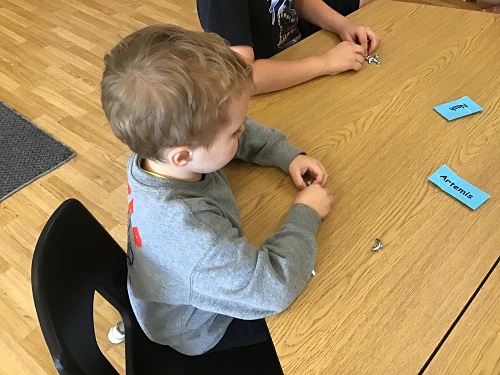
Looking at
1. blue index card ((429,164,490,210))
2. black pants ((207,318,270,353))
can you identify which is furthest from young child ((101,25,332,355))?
blue index card ((429,164,490,210))

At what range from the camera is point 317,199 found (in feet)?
3.00

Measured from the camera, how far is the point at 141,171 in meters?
0.86

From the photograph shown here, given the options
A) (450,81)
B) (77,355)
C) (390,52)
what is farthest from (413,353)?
(390,52)

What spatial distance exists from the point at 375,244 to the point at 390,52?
2.09 feet

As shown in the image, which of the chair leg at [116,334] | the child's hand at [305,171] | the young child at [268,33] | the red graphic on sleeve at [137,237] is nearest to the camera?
the red graphic on sleeve at [137,237]

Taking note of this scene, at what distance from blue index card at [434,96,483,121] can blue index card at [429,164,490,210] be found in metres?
0.17

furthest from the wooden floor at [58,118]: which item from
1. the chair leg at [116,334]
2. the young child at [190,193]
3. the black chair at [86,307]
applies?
the young child at [190,193]

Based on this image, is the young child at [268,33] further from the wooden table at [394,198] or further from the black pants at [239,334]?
the black pants at [239,334]

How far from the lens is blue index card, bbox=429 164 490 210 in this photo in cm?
92

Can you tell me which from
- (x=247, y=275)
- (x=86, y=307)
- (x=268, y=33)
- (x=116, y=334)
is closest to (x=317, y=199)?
(x=247, y=275)

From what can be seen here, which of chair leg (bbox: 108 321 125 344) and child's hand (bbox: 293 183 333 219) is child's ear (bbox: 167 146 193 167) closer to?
child's hand (bbox: 293 183 333 219)

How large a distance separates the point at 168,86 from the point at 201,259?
265 mm

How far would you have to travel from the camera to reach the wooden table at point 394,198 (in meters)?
0.75

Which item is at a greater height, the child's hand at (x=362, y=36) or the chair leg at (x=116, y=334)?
the child's hand at (x=362, y=36)
